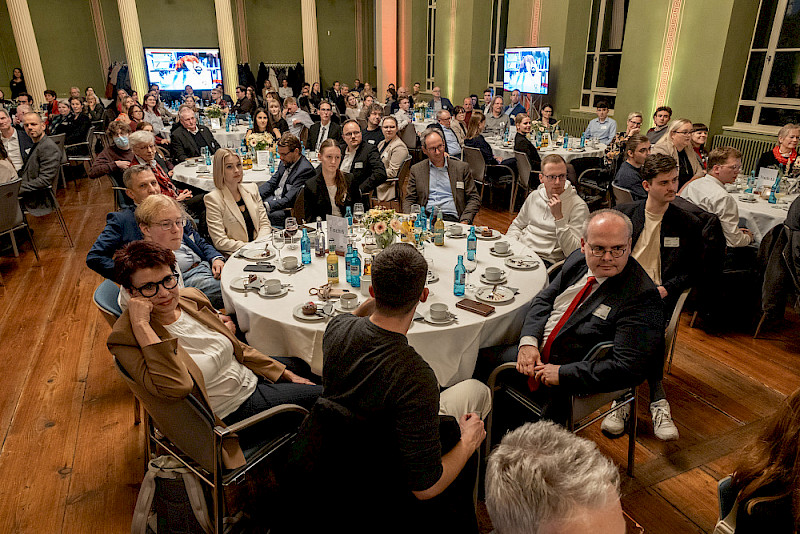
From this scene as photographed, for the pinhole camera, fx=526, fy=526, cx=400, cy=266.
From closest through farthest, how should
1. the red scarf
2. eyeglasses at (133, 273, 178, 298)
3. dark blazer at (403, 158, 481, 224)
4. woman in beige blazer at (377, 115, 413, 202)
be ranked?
eyeglasses at (133, 273, 178, 298)
dark blazer at (403, 158, 481, 224)
the red scarf
woman in beige blazer at (377, 115, 413, 202)

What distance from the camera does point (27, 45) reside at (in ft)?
39.1

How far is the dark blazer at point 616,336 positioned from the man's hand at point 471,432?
0.56m

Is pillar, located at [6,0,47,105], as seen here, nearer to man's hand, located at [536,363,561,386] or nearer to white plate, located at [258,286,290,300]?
white plate, located at [258,286,290,300]

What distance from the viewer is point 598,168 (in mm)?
6484

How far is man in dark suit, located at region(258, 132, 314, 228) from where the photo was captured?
15.6 feet

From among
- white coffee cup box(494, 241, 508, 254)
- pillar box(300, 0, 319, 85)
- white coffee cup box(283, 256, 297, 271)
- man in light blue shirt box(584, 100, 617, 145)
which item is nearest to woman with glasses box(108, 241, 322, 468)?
white coffee cup box(283, 256, 297, 271)

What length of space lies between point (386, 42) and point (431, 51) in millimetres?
1863

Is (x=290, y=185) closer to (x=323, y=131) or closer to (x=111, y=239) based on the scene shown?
(x=111, y=239)

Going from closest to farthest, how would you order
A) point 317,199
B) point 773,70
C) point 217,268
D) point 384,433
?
point 384,433 < point 217,268 < point 317,199 < point 773,70

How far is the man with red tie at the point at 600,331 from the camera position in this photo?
213 centimetres

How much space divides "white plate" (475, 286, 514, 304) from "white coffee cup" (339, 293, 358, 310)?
23.9 inches

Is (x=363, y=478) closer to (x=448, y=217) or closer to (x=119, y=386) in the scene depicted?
(x=119, y=386)

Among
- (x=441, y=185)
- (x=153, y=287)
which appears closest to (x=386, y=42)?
(x=441, y=185)

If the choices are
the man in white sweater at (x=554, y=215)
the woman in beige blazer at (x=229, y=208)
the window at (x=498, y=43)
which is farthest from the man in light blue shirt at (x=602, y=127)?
the woman in beige blazer at (x=229, y=208)
